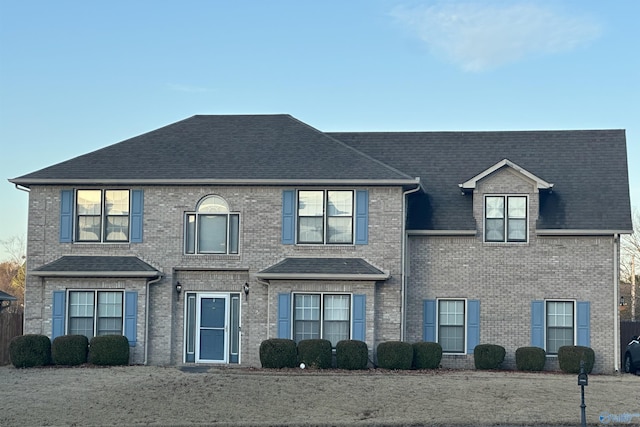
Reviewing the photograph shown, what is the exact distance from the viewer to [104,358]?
28.1 meters

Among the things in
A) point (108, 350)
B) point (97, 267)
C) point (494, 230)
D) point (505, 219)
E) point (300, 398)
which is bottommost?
point (300, 398)

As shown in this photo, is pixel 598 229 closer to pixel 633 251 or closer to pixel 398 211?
pixel 398 211

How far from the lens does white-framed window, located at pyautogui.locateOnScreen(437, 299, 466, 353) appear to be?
2978 cm

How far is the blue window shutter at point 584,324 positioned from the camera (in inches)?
1154

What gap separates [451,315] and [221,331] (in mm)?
6737

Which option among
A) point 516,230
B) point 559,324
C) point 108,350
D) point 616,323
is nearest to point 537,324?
point 559,324

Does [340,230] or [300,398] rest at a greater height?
[340,230]

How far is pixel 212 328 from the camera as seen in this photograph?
2952cm

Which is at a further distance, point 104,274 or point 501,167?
point 501,167

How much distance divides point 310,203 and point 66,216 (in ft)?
23.4

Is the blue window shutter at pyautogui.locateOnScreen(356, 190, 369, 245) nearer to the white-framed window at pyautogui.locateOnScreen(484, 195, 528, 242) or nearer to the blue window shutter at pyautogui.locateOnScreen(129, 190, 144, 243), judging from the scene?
the white-framed window at pyautogui.locateOnScreen(484, 195, 528, 242)

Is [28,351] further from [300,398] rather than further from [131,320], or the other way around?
[300,398]

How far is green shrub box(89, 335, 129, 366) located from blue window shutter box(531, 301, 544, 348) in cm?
1160

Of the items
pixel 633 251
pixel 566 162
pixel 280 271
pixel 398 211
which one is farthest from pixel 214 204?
pixel 633 251
